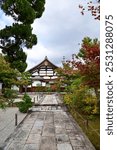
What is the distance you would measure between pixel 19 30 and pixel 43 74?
112 ft

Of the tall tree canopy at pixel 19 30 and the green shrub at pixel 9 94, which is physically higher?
the tall tree canopy at pixel 19 30

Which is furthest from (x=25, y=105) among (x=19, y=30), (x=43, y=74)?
(x=43, y=74)

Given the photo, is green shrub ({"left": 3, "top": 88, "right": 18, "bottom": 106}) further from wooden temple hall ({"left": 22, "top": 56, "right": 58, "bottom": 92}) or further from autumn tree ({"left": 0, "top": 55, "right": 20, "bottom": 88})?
wooden temple hall ({"left": 22, "top": 56, "right": 58, "bottom": 92})

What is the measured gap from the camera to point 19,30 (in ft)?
86.6

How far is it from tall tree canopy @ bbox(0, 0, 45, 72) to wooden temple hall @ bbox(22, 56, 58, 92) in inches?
1196

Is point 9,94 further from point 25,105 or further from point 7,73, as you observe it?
point 25,105

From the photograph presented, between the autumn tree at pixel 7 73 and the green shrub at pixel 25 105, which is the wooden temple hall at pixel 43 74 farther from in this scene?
the autumn tree at pixel 7 73

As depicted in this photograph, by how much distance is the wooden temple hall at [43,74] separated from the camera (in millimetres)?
58781

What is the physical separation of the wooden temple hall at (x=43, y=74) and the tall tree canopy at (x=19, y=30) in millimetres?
30369

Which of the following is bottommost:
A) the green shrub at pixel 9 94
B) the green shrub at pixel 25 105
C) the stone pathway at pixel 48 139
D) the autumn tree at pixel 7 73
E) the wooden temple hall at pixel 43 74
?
the stone pathway at pixel 48 139

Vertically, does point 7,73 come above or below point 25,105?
above

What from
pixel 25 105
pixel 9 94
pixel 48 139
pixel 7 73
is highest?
pixel 7 73

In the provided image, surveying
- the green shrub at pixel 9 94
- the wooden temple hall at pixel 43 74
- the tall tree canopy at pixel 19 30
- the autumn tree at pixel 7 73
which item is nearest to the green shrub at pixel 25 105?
the tall tree canopy at pixel 19 30

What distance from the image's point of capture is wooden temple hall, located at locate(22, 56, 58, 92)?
58.8 m
